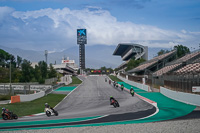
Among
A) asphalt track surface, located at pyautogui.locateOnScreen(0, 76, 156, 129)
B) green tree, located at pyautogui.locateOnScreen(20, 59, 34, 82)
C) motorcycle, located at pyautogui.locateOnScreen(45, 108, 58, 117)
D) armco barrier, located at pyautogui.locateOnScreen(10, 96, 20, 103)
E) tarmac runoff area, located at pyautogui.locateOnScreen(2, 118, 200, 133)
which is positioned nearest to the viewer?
tarmac runoff area, located at pyautogui.locateOnScreen(2, 118, 200, 133)

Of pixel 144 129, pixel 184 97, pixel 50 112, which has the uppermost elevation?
pixel 184 97

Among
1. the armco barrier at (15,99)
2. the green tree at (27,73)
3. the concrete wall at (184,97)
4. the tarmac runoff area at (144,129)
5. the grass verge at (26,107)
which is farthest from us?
the green tree at (27,73)

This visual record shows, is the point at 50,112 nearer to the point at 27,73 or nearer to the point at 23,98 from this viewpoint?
the point at 23,98

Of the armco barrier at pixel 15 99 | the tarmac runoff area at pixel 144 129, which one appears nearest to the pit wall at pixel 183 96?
the tarmac runoff area at pixel 144 129

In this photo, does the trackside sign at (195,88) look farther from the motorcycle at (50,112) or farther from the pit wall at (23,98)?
the pit wall at (23,98)

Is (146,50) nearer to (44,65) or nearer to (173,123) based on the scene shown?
(44,65)

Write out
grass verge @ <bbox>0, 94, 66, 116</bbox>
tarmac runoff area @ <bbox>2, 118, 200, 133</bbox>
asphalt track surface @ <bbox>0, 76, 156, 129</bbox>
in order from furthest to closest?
1. grass verge @ <bbox>0, 94, 66, 116</bbox>
2. asphalt track surface @ <bbox>0, 76, 156, 129</bbox>
3. tarmac runoff area @ <bbox>2, 118, 200, 133</bbox>

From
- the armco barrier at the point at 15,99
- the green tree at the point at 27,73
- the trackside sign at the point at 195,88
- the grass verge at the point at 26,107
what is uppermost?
the green tree at the point at 27,73

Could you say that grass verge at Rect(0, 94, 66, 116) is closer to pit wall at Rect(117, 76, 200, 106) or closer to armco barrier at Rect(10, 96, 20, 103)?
armco barrier at Rect(10, 96, 20, 103)

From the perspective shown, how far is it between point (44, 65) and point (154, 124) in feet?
203

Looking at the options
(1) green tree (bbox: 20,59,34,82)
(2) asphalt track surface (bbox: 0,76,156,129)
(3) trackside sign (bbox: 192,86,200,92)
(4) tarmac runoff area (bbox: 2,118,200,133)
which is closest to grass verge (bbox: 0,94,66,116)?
(2) asphalt track surface (bbox: 0,76,156,129)

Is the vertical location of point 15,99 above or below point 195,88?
below

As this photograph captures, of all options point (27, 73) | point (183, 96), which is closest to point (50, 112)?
point (183, 96)

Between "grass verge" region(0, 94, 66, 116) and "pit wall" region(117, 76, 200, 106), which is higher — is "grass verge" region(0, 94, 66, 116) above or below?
below
